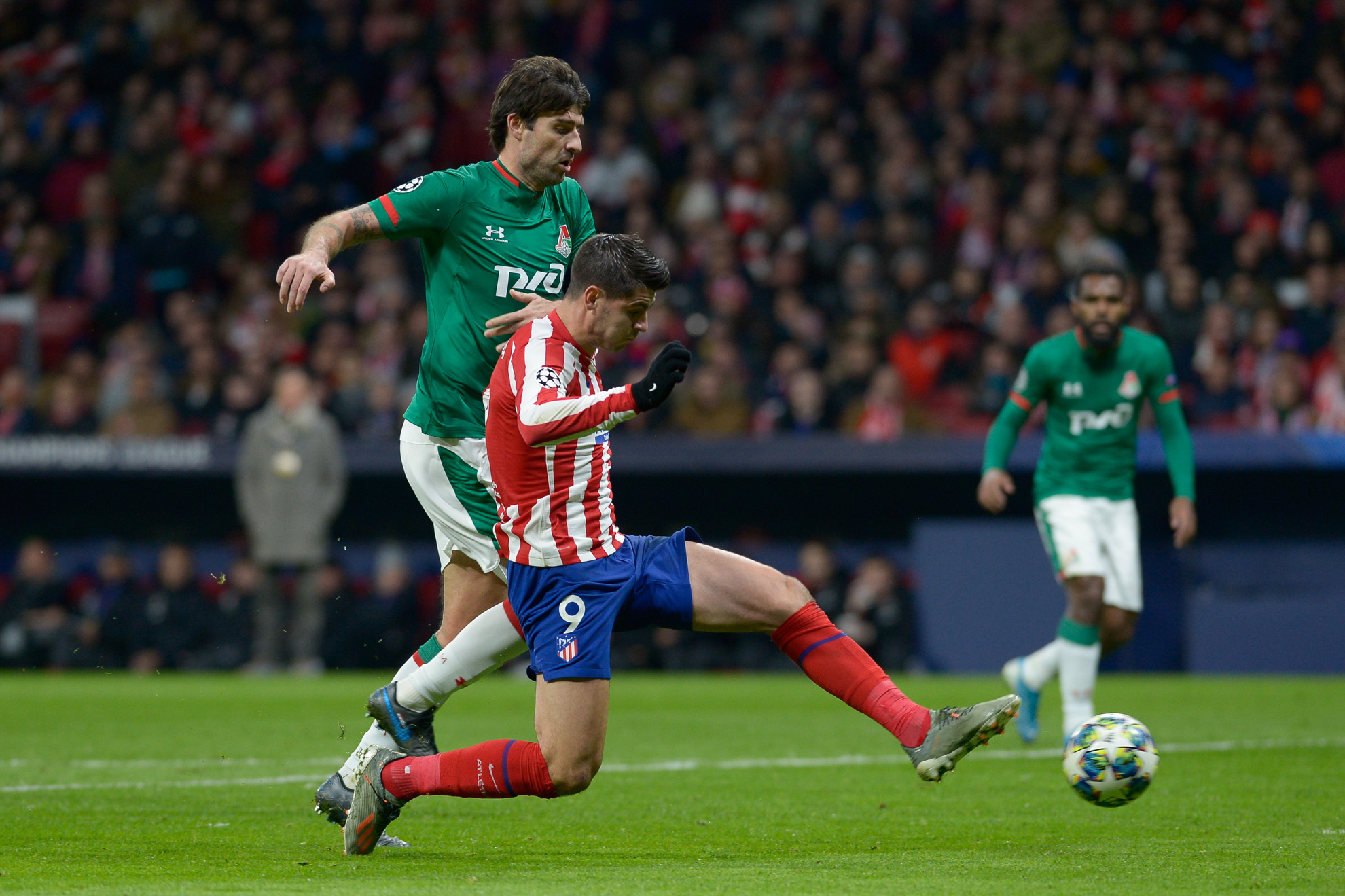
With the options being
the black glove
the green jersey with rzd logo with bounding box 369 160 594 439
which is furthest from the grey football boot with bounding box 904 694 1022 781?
the green jersey with rzd logo with bounding box 369 160 594 439

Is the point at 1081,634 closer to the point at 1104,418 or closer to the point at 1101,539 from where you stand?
the point at 1101,539

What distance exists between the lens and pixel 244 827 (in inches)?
214

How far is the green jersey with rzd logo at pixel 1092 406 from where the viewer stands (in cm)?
815

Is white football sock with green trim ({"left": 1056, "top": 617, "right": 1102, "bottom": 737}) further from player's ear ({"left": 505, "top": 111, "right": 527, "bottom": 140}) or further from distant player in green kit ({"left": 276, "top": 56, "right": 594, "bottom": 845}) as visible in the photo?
player's ear ({"left": 505, "top": 111, "right": 527, "bottom": 140})

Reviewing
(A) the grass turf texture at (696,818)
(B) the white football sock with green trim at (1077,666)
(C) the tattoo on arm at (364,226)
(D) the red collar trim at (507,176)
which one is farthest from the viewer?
(B) the white football sock with green trim at (1077,666)

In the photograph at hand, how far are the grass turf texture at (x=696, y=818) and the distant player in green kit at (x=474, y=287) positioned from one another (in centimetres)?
73

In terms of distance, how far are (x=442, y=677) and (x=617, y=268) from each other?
4.89ft

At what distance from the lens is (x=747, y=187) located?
16234mm

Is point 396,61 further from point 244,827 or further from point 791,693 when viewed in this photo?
point 244,827

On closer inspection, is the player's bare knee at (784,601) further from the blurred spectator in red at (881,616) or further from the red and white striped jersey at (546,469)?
the blurred spectator in red at (881,616)

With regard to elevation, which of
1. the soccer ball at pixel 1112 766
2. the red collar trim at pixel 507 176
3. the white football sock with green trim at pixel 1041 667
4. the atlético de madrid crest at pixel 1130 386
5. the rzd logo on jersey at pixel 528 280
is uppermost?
the red collar trim at pixel 507 176

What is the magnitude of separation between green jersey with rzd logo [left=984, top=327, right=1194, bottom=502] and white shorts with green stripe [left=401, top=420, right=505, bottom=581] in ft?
11.2

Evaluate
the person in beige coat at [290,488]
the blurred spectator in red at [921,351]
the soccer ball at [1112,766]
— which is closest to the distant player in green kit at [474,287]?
the soccer ball at [1112,766]

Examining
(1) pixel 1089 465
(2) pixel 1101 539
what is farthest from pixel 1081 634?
(1) pixel 1089 465
